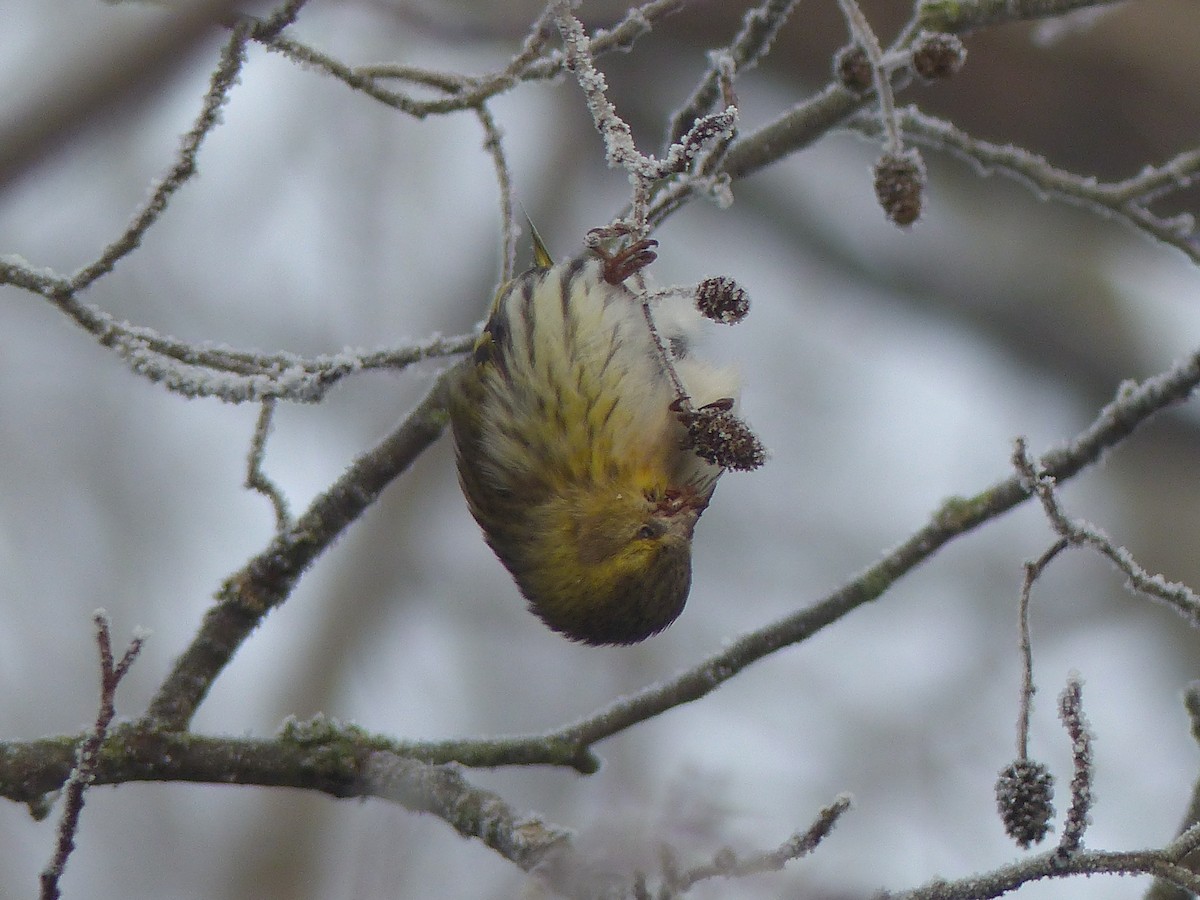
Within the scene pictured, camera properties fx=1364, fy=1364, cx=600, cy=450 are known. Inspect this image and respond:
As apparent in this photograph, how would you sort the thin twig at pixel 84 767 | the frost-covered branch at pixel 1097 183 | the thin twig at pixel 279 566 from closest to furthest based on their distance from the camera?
the thin twig at pixel 84 767, the frost-covered branch at pixel 1097 183, the thin twig at pixel 279 566

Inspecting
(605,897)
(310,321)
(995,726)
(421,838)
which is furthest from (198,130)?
(310,321)

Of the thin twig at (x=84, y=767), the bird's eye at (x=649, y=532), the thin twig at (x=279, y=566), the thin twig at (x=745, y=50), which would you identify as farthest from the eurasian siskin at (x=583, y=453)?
the thin twig at (x=84, y=767)

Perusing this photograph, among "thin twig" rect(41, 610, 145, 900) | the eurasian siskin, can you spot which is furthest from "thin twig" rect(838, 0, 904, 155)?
"thin twig" rect(41, 610, 145, 900)

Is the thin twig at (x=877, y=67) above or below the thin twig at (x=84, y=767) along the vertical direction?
above

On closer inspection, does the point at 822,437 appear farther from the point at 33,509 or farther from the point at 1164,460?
the point at 33,509

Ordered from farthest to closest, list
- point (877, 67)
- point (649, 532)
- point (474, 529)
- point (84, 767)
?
point (474, 529), point (649, 532), point (877, 67), point (84, 767)

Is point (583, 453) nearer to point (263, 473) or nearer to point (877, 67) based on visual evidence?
point (263, 473)

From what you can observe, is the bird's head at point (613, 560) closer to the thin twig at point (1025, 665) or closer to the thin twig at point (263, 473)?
the thin twig at point (263, 473)

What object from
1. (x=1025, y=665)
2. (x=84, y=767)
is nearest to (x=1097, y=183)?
(x=1025, y=665)
